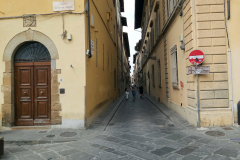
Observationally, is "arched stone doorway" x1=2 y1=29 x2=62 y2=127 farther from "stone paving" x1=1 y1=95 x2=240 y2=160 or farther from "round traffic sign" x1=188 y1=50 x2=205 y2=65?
"round traffic sign" x1=188 y1=50 x2=205 y2=65

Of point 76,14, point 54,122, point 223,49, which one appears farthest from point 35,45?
point 223,49

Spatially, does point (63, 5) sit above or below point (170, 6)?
below

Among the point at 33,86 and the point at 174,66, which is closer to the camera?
the point at 33,86

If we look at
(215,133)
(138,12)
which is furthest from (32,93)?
(138,12)

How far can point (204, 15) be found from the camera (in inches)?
249

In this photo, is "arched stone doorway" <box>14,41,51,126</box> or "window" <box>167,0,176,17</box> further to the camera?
"window" <box>167,0,176,17</box>

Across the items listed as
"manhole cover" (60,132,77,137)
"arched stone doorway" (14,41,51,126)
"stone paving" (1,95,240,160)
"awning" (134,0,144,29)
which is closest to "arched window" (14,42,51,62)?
"arched stone doorway" (14,41,51,126)

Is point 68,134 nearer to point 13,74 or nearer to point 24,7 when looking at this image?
point 13,74

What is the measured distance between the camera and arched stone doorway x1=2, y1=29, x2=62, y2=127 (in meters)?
6.32

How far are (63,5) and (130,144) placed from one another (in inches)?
196

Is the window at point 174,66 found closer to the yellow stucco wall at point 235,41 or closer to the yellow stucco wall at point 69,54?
the yellow stucco wall at point 235,41

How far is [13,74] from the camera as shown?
6.62 meters

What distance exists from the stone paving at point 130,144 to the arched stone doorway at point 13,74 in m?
0.64

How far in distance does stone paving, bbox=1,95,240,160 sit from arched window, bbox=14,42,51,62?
2.51 metres
